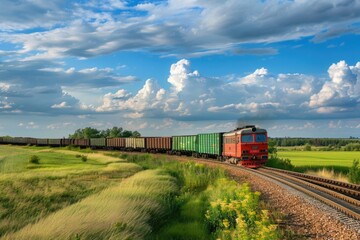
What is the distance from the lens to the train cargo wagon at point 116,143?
2985 inches

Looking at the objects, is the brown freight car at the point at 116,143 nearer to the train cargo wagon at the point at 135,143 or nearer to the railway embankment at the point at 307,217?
the train cargo wagon at the point at 135,143

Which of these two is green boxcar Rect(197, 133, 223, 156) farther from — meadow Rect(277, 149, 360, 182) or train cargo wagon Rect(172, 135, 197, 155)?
meadow Rect(277, 149, 360, 182)

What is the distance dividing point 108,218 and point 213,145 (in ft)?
98.2

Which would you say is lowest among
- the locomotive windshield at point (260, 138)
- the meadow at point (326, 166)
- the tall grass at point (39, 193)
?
the meadow at point (326, 166)

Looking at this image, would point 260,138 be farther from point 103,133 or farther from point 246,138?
point 103,133

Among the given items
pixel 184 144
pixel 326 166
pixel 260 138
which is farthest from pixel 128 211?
pixel 184 144

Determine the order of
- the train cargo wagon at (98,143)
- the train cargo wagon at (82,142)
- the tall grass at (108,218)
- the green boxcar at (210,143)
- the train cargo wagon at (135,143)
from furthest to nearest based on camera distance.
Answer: the train cargo wagon at (82,142), the train cargo wagon at (98,143), the train cargo wagon at (135,143), the green boxcar at (210,143), the tall grass at (108,218)

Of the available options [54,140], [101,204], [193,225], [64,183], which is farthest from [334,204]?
[54,140]

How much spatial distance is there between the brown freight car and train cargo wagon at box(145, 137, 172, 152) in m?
10.0

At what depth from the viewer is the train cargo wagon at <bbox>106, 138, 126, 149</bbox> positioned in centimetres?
7581

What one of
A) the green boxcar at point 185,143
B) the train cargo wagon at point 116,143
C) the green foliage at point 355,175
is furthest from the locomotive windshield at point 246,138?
the train cargo wagon at point 116,143

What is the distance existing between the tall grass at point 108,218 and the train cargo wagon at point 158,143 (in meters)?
41.3

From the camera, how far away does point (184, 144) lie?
176ft

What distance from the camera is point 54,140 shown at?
10238 cm
